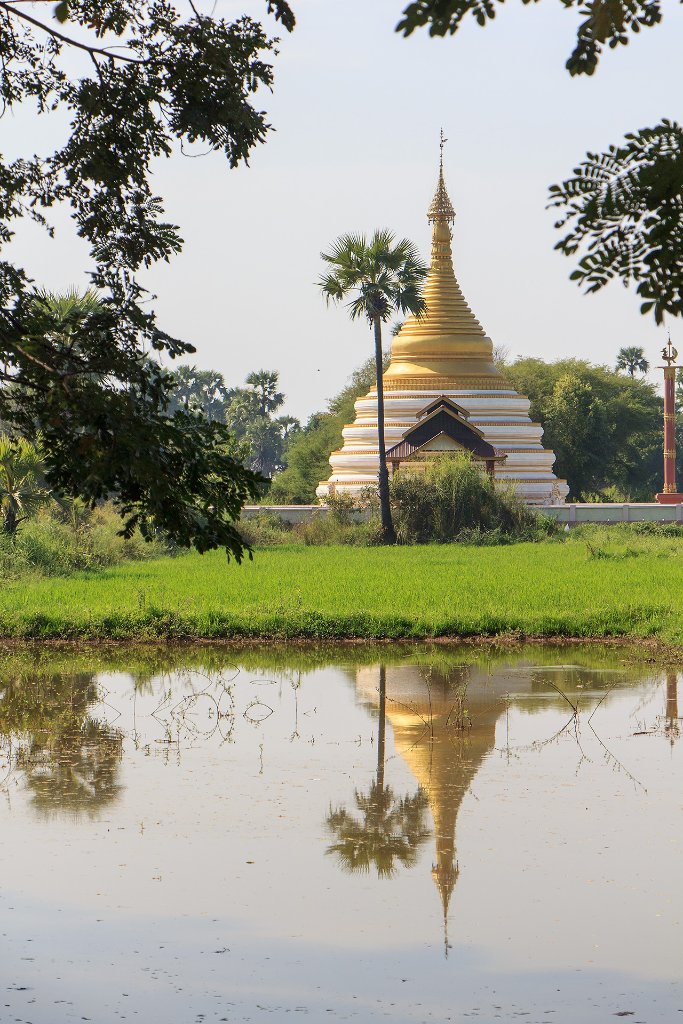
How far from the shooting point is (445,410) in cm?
3959

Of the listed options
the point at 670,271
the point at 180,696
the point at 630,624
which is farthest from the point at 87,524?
the point at 670,271

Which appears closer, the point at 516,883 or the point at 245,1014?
the point at 245,1014

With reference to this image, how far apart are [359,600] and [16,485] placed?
8349 millimetres

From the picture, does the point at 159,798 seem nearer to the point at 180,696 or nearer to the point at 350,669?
the point at 180,696

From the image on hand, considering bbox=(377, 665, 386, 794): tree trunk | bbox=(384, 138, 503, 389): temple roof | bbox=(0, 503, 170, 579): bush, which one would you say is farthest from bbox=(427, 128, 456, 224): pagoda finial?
bbox=(377, 665, 386, 794): tree trunk

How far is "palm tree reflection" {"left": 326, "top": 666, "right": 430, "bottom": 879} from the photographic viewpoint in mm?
8023

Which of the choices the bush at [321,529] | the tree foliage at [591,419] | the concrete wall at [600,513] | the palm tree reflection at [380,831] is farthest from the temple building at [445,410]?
the palm tree reflection at [380,831]

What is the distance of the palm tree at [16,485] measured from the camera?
24969 millimetres

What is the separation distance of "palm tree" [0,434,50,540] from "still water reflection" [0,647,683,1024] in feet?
37.6

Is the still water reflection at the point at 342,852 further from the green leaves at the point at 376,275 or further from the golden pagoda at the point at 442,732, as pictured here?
the green leaves at the point at 376,275

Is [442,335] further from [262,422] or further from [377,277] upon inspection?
[262,422]

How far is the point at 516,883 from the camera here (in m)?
7.57

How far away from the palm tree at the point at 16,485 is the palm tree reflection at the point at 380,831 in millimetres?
16133

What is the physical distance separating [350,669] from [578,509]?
71.3ft
